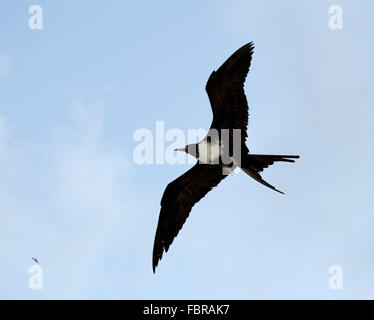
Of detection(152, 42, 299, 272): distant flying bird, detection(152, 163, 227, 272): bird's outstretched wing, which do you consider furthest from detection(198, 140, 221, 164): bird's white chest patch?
detection(152, 163, 227, 272): bird's outstretched wing

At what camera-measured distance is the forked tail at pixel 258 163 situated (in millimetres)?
9937

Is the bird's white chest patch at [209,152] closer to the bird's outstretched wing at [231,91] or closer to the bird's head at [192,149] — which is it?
the bird's head at [192,149]

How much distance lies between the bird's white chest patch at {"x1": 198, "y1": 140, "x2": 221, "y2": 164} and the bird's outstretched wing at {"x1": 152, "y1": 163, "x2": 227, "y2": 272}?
37 centimetres

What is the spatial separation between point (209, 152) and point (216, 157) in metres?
0.16

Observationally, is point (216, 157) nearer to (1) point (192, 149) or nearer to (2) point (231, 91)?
(1) point (192, 149)

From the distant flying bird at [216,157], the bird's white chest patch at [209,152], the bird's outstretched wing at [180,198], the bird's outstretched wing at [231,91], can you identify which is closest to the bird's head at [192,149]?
the distant flying bird at [216,157]

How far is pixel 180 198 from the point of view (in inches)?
452

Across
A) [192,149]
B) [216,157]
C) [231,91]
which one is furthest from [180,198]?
[231,91]

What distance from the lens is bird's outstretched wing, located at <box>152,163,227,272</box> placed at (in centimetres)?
1128
